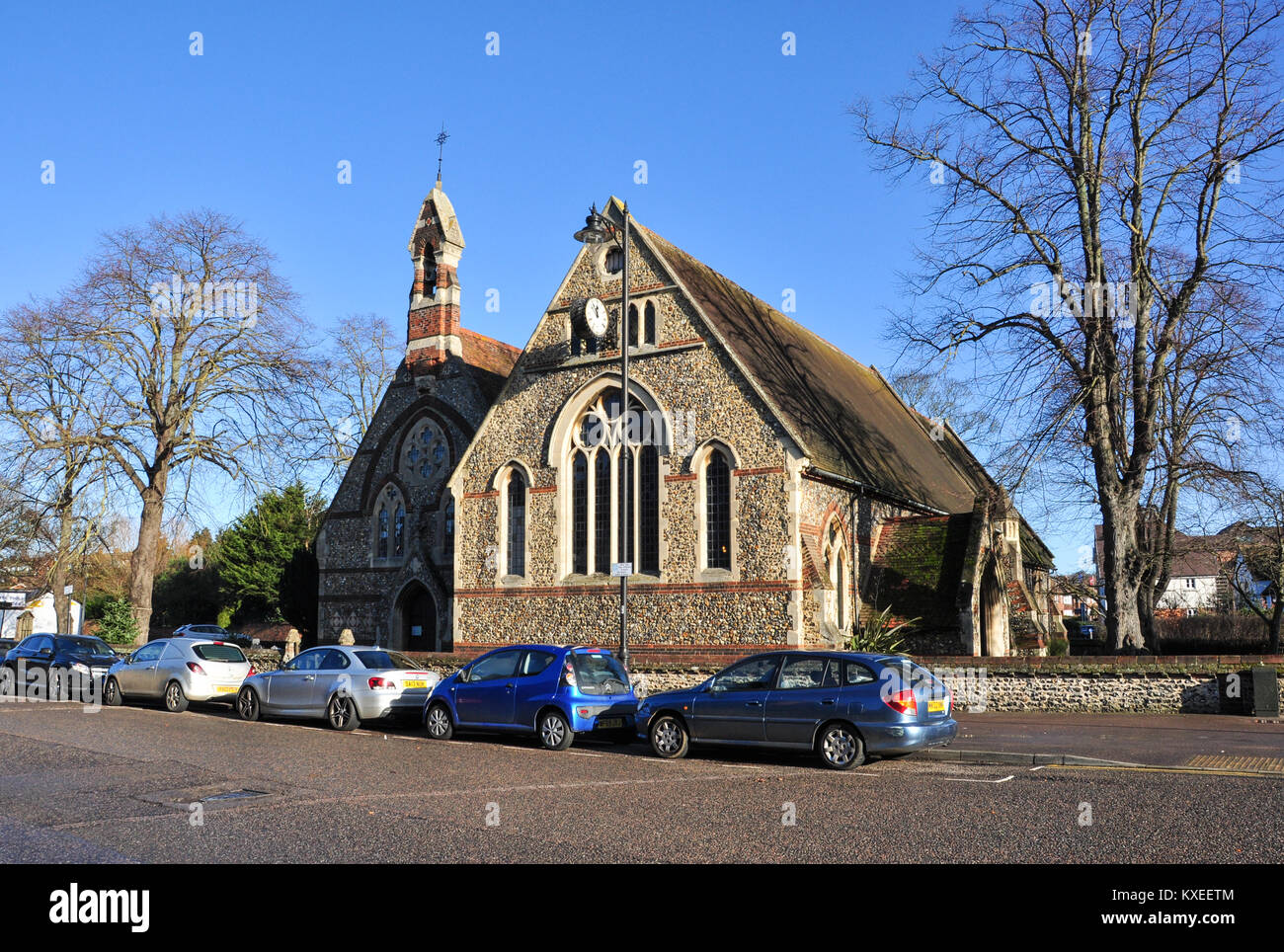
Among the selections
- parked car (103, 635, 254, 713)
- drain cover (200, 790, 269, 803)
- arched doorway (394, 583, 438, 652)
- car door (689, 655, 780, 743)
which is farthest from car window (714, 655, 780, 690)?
arched doorway (394, 583, 438, 652)

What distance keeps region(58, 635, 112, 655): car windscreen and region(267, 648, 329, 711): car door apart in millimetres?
8800

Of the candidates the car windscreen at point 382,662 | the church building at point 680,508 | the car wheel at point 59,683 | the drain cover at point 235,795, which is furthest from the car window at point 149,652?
the drain cover at point 235,795

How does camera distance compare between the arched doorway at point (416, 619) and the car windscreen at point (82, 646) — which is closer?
the car windscreen at point (82, 646)

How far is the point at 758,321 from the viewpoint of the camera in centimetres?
2873

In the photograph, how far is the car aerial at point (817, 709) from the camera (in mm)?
12195

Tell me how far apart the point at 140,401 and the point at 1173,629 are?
38118 millimetres

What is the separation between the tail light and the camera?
12086mm

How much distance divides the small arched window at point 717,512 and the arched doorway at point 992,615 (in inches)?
322

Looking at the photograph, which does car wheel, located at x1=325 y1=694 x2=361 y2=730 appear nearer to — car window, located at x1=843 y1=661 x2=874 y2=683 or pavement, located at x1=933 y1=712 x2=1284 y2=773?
car window, located at x1=843 y1=661 x2=874 y2=683

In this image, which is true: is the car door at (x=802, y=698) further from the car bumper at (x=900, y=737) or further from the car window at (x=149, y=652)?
the car window at (x=149, y=652)

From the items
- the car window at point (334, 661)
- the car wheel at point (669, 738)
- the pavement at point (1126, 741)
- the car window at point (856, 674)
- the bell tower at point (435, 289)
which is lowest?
the pavement at point (1126, 741)

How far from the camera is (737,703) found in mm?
13188

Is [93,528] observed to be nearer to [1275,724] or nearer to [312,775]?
[312,775]
